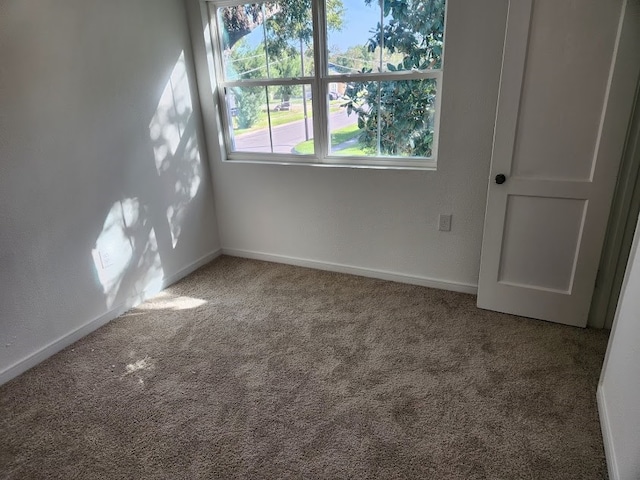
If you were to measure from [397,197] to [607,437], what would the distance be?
1.72 m

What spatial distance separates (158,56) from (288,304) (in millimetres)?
1939

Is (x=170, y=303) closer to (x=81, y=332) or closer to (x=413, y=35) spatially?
(x=81, y=332)

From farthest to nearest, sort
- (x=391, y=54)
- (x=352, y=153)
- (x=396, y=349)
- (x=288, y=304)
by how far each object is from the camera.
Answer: (x=352, y=153) → (x=288, y=304) → (x=391, y=54) → (x=396, y=349)

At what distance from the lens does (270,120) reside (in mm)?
3107

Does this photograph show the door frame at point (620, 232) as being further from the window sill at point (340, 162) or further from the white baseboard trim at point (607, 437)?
the window sill at point (340, 162)

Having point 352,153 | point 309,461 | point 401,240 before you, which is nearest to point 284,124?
point 352,153

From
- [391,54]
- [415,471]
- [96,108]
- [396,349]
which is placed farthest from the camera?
[391,54]

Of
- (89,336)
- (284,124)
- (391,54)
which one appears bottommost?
(89,336)

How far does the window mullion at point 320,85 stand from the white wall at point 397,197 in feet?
0.68

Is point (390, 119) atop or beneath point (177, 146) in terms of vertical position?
atop

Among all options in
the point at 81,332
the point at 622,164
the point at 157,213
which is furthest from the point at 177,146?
the point at 622,164

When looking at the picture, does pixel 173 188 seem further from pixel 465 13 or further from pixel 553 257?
pixel 553 257

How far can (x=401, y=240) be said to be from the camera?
2867mm

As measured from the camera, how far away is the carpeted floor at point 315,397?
156 centimetres
